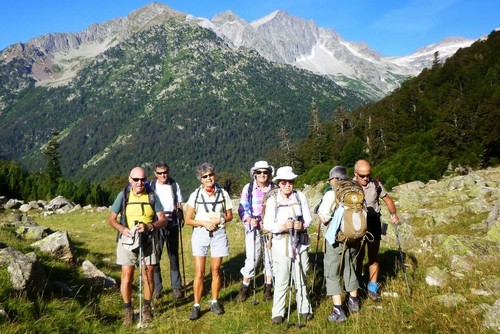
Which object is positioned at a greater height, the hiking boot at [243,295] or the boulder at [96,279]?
the boulder at [96,279]

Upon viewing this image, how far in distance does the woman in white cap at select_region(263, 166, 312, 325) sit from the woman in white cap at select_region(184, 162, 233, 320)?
106 centimetres

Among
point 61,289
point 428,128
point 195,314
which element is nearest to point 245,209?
point 195,314

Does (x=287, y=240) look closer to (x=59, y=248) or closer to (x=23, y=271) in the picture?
(x=23, y=271)

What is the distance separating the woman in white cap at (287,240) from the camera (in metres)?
6.37

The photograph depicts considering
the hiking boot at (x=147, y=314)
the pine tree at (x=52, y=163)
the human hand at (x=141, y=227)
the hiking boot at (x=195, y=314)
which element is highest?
the pine tree at (x=52, y=163)

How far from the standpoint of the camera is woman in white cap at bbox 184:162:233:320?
7.08m

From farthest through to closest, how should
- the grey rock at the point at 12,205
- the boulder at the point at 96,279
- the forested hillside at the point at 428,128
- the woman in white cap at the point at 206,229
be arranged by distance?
the forested hillside at the point at 428,128, the grey rock at the point at 12,205, the boulder at the point at 96,279, the woman in white cap at the point at 206,229

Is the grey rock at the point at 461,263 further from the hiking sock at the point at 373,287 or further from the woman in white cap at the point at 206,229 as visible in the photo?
the woman in white cap at the point at 206,229

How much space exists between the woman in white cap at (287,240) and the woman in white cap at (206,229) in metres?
1.06

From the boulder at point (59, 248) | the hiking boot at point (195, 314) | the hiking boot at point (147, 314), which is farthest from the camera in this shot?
the boulder at point (59, 248)

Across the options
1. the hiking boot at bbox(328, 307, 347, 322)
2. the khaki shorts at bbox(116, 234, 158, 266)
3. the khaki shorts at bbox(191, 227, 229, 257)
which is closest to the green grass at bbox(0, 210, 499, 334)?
the hiking boot at bbox(328, 307, 347, 322)

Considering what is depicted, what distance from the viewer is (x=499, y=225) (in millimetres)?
11141

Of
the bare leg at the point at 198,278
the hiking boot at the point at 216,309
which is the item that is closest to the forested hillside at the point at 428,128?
the hiking boot at the point at 216,309

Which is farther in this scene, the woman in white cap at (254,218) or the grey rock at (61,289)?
the woman in white cap at (254,218)
